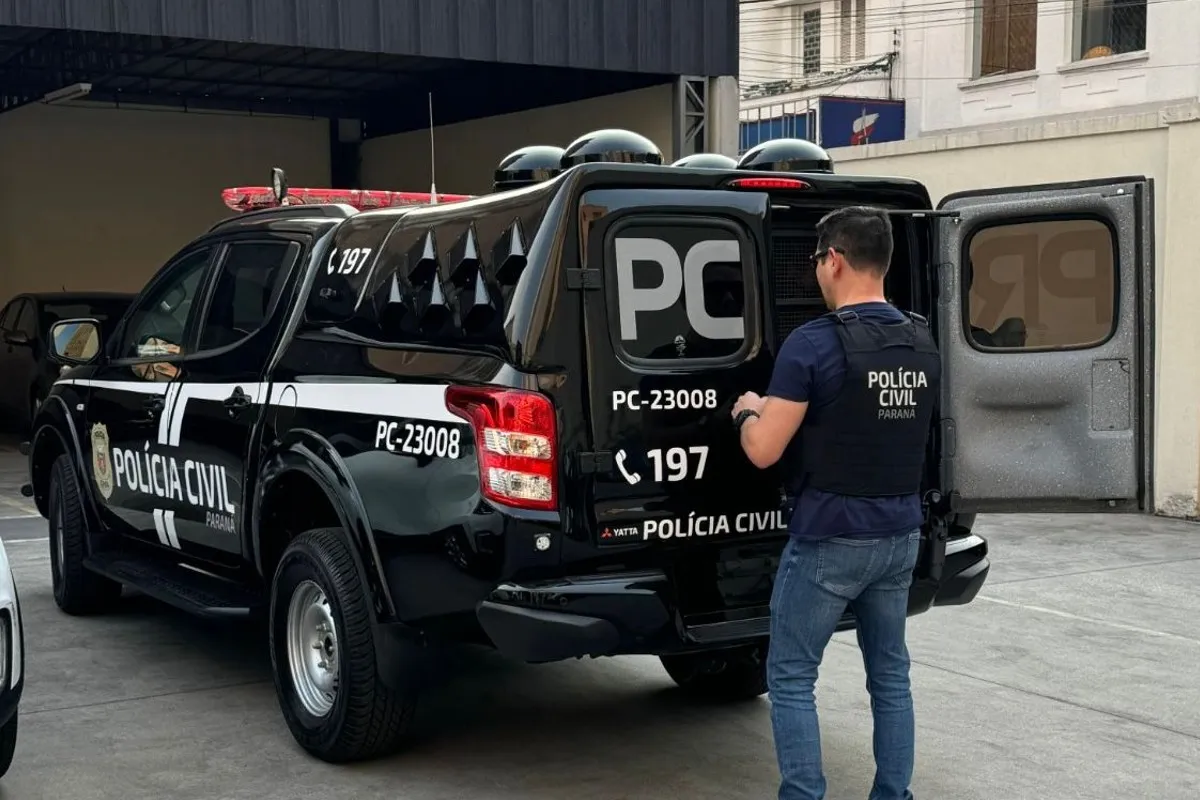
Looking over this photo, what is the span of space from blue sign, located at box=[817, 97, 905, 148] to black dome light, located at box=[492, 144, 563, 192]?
1975 cm

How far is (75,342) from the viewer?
7020mm

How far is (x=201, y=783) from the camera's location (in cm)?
471

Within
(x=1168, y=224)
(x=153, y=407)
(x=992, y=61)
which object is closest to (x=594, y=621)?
(x=153, y=407)

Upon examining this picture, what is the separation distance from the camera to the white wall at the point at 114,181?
2023 cm

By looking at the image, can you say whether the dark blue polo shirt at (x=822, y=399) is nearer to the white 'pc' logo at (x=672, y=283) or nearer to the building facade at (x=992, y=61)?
the white 'pc' logo at (x=672, y=283)

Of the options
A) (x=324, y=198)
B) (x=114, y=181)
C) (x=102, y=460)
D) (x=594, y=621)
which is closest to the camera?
(x=594, y=621)

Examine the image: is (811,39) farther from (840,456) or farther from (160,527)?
(840,456)

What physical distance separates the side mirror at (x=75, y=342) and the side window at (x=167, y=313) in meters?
0.36

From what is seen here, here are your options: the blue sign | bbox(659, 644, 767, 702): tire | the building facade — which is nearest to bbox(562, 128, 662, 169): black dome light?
bbox(659, 644, 767, 702): tire

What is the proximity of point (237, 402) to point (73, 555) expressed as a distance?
6.57ft

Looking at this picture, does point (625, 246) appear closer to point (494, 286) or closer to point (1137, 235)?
point (494, 286)

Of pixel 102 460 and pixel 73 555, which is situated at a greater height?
pixel 102 460

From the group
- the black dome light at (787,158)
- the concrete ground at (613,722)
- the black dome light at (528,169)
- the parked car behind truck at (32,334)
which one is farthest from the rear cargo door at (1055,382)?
the parked car behind truck at (32,334)

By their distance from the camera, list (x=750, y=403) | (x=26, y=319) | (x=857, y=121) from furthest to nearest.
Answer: (x=857, y=121)
(x=26, y=319)
(x=750, y=403)
